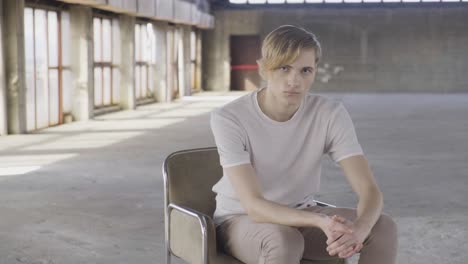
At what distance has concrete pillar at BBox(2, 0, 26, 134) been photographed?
16656 millimetres

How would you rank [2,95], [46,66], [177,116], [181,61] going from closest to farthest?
[2,95] → [46,66] → [177,116] → [181,61]

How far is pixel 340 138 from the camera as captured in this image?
3.79 m

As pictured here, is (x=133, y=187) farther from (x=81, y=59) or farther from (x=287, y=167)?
(x=81, y=59)

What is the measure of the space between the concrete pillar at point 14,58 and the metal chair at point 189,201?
43.9ft

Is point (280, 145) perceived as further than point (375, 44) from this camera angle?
No

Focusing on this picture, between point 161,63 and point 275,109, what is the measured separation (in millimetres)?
25992

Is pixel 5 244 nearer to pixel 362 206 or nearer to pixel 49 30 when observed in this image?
pixel 362 206

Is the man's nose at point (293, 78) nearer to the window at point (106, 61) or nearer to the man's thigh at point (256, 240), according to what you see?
the man's thigh at point (256, 240)

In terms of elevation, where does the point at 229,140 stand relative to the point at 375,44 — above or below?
below

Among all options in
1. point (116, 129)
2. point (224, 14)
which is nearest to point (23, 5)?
point (116, 129)

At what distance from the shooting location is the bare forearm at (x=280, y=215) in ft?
11.2

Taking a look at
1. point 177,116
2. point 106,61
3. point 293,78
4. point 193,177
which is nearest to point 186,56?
point 106,61

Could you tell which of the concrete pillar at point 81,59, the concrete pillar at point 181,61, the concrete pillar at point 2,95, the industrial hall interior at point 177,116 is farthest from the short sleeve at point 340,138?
the concrete pillar at point 181,61

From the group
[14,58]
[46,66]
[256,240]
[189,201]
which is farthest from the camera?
[46,66]
